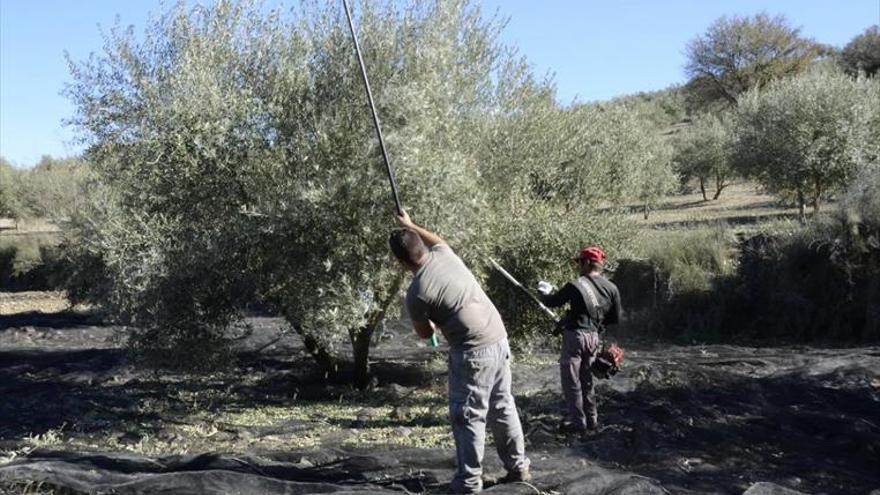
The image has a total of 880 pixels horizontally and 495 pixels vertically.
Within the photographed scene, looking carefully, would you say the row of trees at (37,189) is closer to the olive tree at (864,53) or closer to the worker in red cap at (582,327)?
the worker in red cap at (582,327)

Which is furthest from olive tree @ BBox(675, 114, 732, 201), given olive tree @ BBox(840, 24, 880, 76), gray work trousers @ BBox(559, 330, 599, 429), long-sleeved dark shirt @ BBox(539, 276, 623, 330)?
gray work trousers @ BBox(559, 330, 599, 429)

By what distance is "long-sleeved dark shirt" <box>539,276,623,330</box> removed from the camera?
8.21 meters

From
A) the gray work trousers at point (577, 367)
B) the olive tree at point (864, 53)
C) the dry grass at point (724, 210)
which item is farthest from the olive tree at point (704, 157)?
the gray work trousers at point (577, 367)

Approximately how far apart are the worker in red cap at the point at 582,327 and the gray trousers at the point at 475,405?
7.11 feet

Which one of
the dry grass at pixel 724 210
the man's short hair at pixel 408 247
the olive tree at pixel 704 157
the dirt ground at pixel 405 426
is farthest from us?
the olive tree at pixel 704 157

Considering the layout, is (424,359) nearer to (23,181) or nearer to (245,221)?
(245,221)

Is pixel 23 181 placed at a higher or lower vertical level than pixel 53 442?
higher

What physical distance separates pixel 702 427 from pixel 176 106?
648cm

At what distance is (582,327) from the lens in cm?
827

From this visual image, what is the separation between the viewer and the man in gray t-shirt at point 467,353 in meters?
5.93

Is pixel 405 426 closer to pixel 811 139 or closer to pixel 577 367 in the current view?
pixel 577 367

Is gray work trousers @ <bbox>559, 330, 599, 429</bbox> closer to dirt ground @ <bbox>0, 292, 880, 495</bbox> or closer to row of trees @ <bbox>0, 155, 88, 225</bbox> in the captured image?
dirt ground @ <bbox>0, 292, 880, 495</bbox>

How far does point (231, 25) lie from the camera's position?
428 inches

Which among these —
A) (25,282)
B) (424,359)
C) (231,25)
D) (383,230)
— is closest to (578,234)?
(383,230)
